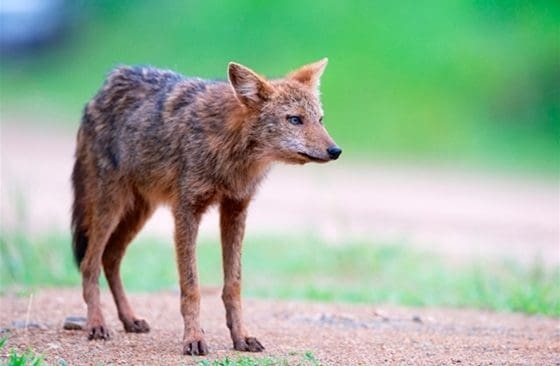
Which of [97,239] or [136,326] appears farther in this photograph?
[97,239]

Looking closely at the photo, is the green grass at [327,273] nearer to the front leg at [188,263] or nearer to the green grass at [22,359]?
the front leg at [188,263]

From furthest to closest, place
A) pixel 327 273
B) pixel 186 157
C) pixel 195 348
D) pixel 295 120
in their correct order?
pixel 327 273 < pixel 186 157 < pixel 295 120 < pixel 195 348

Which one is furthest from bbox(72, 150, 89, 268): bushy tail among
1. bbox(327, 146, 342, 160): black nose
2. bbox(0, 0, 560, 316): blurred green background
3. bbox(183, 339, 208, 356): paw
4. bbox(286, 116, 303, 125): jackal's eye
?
bbox(0, 0, 560, 316): blurred green background

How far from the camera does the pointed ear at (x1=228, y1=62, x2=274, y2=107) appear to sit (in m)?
7.89

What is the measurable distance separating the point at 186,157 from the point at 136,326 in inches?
52.1

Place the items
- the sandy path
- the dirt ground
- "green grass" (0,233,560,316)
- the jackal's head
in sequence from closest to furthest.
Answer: the dirt ground
the jackal's head
"green grass" (0,233,560,316)
the sandy path

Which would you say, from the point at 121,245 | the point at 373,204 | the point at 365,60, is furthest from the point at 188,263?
the point at 365,60

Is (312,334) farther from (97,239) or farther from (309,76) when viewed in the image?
(309,76)

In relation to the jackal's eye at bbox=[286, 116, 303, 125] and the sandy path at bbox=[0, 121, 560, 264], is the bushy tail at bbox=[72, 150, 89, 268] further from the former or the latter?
the sandy path at bbox=[0, 121, 560, 264]

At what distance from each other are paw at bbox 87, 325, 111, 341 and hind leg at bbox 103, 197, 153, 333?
1.59 feet

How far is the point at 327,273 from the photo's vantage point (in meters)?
12.6

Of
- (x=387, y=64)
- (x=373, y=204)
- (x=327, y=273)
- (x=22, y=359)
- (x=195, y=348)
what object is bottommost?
(x=22, y=359)

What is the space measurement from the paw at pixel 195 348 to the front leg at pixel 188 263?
9 centimetres

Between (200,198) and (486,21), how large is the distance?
57.5ft
